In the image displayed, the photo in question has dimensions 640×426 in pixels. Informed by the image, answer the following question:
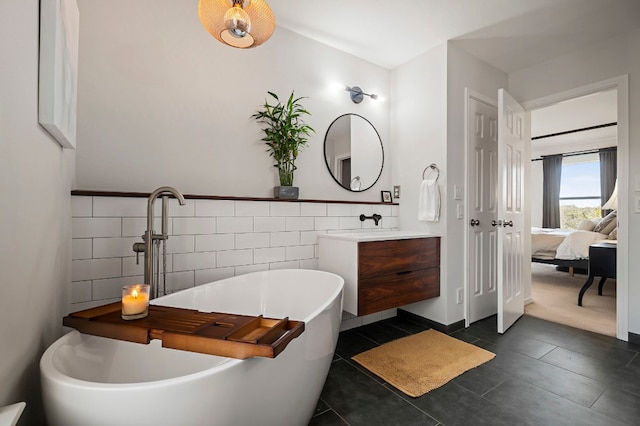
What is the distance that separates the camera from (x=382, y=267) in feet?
7.31

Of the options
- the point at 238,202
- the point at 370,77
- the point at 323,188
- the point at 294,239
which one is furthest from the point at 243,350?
the point at 370,77

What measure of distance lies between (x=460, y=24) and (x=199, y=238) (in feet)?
8.42

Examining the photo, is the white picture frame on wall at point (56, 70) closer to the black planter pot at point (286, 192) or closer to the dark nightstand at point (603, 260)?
the black planter pot at point (286, 192)

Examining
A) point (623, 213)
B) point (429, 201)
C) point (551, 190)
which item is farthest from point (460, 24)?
point (551, 190)

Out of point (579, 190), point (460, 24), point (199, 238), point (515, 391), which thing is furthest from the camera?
point (579, 190)

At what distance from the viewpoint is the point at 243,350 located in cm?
87

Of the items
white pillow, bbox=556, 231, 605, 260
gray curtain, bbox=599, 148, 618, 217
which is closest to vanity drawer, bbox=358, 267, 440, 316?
white pillow, bbox=556, 231, 605, 260

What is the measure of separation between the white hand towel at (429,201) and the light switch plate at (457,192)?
15 centimetres

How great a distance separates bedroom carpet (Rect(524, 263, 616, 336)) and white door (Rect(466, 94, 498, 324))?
583mm

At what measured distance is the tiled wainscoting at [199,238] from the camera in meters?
1.60

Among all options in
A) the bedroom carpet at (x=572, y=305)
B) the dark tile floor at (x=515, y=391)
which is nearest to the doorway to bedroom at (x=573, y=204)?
the bedroom carpet at (x=572, y=305)

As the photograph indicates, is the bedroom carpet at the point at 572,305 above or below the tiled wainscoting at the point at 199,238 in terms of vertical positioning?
below

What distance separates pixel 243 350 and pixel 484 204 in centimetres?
284

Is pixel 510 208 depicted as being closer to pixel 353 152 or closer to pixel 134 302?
pixel 353 152
